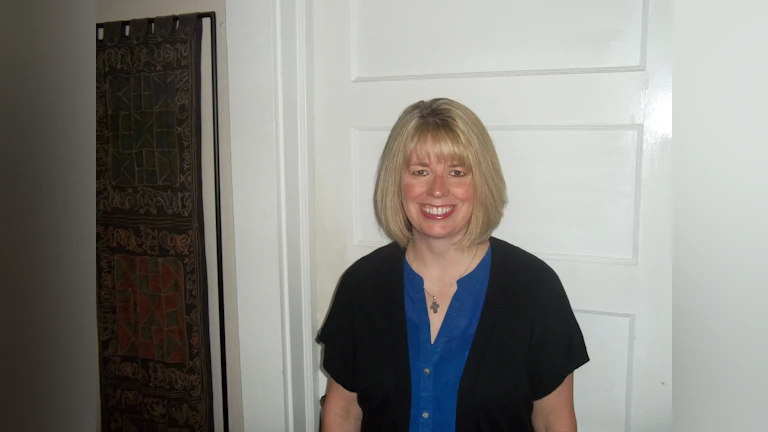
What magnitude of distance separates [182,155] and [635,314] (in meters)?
1.36

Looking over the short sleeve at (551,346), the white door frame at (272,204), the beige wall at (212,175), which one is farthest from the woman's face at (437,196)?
the beige wall at (212,175)

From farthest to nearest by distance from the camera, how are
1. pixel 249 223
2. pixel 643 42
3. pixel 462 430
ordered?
pixel 249 223 < pixel 643 42 < pixel 462 430

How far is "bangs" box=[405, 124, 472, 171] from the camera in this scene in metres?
1.07

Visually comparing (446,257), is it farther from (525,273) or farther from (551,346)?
(551,346)

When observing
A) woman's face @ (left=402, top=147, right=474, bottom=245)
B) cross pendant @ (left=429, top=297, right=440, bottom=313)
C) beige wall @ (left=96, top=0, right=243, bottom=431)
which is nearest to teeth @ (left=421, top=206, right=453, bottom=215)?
woman's face @ (left=402, top=147, right=474, bottom=245)

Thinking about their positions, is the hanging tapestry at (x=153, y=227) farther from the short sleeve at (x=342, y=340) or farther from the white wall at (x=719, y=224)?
the white wall at (x=719, y=224)

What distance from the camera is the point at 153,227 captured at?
1414 millimetres

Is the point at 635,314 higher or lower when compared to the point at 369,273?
lower

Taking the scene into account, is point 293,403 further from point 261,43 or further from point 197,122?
point 261,43

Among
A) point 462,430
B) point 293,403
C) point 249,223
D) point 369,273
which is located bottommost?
point 293,403

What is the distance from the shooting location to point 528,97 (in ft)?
4.15

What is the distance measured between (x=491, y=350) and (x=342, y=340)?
37 centimetres

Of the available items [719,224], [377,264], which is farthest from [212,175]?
[719,224]

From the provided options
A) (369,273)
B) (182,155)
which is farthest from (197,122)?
(369,273)
